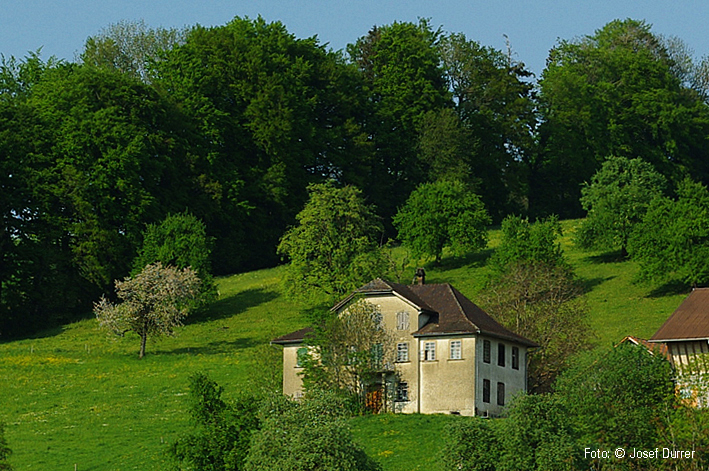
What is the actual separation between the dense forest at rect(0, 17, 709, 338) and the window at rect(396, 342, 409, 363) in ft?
103

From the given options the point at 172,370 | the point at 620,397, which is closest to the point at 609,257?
the point at 172,370

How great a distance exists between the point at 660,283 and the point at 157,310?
110 feet

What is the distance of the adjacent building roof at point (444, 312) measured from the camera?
64900 mm

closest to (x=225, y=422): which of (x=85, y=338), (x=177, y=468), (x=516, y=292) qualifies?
(x=177, y=468)

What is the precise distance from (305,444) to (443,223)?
61.1 meters

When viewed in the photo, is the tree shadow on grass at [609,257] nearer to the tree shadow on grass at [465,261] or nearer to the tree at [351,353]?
the tree shadow on grass at [465,261]

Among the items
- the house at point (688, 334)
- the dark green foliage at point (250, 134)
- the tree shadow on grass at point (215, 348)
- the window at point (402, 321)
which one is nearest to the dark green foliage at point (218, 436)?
the house at point (688, 334)

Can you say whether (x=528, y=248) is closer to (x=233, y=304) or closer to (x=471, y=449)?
(x=233, y=304)

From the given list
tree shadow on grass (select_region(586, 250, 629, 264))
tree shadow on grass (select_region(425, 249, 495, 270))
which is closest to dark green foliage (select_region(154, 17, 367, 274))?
tree shadow on grass (select_region(425, 249, 495, 270))

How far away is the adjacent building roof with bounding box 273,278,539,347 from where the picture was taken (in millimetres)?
64900

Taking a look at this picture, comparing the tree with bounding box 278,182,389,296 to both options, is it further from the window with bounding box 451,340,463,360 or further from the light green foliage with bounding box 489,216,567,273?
the window with bounding box 451,340,463,360

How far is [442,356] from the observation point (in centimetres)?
6519

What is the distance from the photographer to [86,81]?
106 m

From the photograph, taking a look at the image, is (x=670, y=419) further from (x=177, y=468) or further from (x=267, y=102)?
(x=267, y=102)
